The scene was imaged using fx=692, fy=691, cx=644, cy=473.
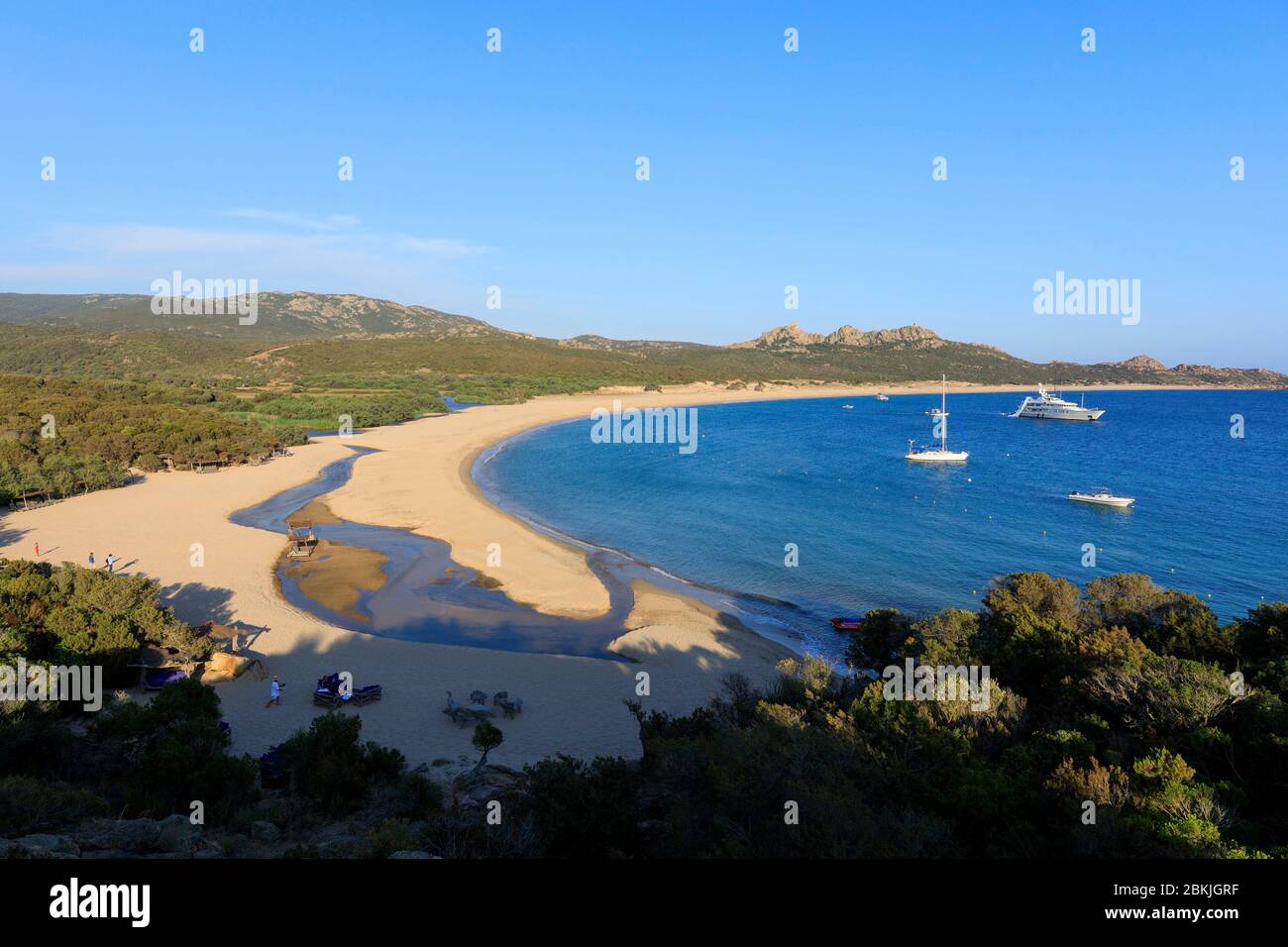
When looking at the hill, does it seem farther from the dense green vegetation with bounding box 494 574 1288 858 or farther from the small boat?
the dense green vegetation with bounding box 494 574 1288 858

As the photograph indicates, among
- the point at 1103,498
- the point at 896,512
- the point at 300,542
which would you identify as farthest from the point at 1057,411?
the point at 300,542

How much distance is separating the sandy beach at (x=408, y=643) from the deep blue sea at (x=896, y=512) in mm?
3598

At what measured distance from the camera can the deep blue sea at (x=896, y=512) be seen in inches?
1041

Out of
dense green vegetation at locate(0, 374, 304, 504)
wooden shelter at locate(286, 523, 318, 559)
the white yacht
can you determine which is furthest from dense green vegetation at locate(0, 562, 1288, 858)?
the white yacht

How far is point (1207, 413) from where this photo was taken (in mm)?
118062

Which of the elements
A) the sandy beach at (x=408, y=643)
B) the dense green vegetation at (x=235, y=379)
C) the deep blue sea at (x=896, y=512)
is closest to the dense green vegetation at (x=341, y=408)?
the dense green vegetation at (x=235, y=379)

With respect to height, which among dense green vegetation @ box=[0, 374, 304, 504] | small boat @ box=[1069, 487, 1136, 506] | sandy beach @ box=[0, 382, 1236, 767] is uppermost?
dense green vegetation @ box=[0, 374, 304, 504]

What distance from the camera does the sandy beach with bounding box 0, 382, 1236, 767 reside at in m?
14.7

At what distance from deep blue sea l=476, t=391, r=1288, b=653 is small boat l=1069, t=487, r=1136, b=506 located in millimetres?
833

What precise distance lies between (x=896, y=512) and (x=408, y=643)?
1115 inches

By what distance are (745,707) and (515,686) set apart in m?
6.89

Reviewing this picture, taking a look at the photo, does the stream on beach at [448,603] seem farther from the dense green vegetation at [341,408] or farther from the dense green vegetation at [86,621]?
the dense green vegetation at [341,408]
